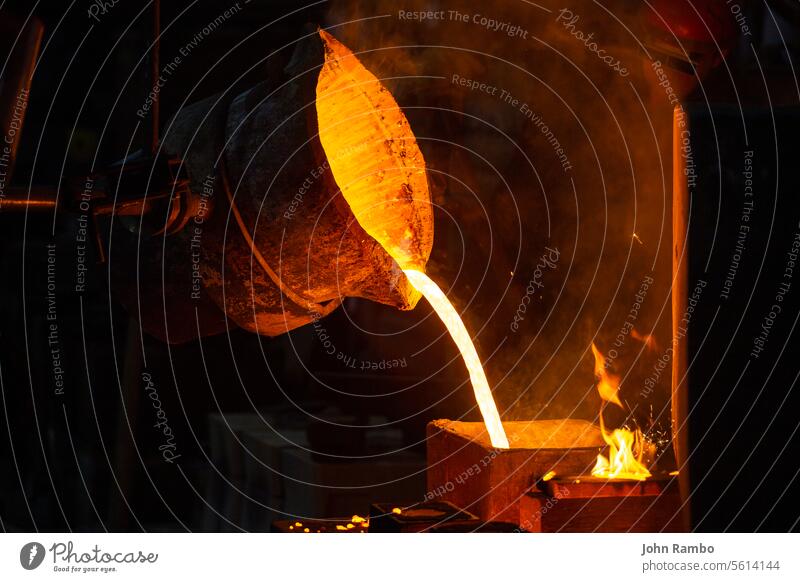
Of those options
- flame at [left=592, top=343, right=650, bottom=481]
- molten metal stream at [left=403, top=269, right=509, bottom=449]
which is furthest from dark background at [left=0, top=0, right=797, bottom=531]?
molten metal stream at [left=403, top=269, right=509, bottom=449]

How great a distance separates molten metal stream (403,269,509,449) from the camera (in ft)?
4.50

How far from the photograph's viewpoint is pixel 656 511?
49.8 inches

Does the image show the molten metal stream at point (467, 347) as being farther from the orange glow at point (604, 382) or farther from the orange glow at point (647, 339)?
the orange glow at point (647, 339)

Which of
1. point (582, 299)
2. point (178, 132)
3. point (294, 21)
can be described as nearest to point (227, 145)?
point (178, 132)

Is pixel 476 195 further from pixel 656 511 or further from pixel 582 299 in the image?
pixel 656 511
